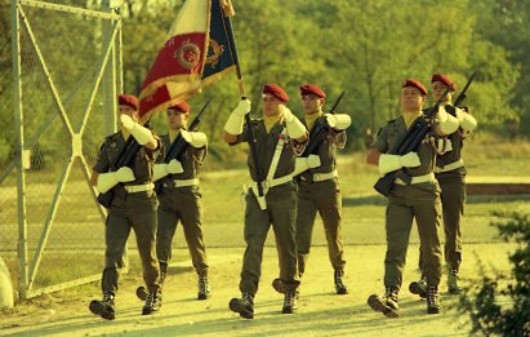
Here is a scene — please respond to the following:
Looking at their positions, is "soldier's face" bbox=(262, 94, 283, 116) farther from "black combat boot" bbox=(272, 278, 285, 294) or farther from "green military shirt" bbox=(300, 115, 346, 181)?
"black combat boot" bbox=(272, 278, 285, 294)

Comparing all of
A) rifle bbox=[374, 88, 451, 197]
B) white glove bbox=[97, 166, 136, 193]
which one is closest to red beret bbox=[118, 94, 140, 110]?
white glove bbox=[97, 166, 136, 193]

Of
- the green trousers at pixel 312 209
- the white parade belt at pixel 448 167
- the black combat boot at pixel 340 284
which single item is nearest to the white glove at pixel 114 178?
the green trousers at pixel 312 209

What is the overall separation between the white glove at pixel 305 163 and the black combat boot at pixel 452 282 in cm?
157

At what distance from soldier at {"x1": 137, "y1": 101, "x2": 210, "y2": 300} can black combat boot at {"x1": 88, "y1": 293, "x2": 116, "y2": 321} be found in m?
0.83

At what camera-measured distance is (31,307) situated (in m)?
11.1

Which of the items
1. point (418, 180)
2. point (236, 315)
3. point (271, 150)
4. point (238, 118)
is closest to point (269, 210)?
point (271, 150)

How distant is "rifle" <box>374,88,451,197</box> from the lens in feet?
33.1

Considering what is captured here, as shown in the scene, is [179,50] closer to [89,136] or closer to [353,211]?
[89,136]

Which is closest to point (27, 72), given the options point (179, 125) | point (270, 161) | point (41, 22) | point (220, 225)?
point (41, 22)

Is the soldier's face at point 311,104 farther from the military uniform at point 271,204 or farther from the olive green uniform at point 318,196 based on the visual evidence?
the military uniform at point 271,204

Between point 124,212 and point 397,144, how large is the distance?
2.42 m

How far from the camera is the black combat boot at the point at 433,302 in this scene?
10133mm

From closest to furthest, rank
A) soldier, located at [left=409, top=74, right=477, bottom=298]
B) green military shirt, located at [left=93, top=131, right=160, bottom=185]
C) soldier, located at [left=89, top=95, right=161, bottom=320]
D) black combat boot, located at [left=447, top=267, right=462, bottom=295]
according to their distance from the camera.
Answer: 1. soldier, located at [left=89, top=95, right=161, bottom=320]
2. green military shirt, located at [left=93, top=131, right=160, bottom=185]
3. black combat boot, located at [left=447, top=267, right=462, bottom=295]
4. soldier, located at [left=409, top=74, right=477, bottom=298]

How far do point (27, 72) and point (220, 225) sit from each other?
7.72 meters
